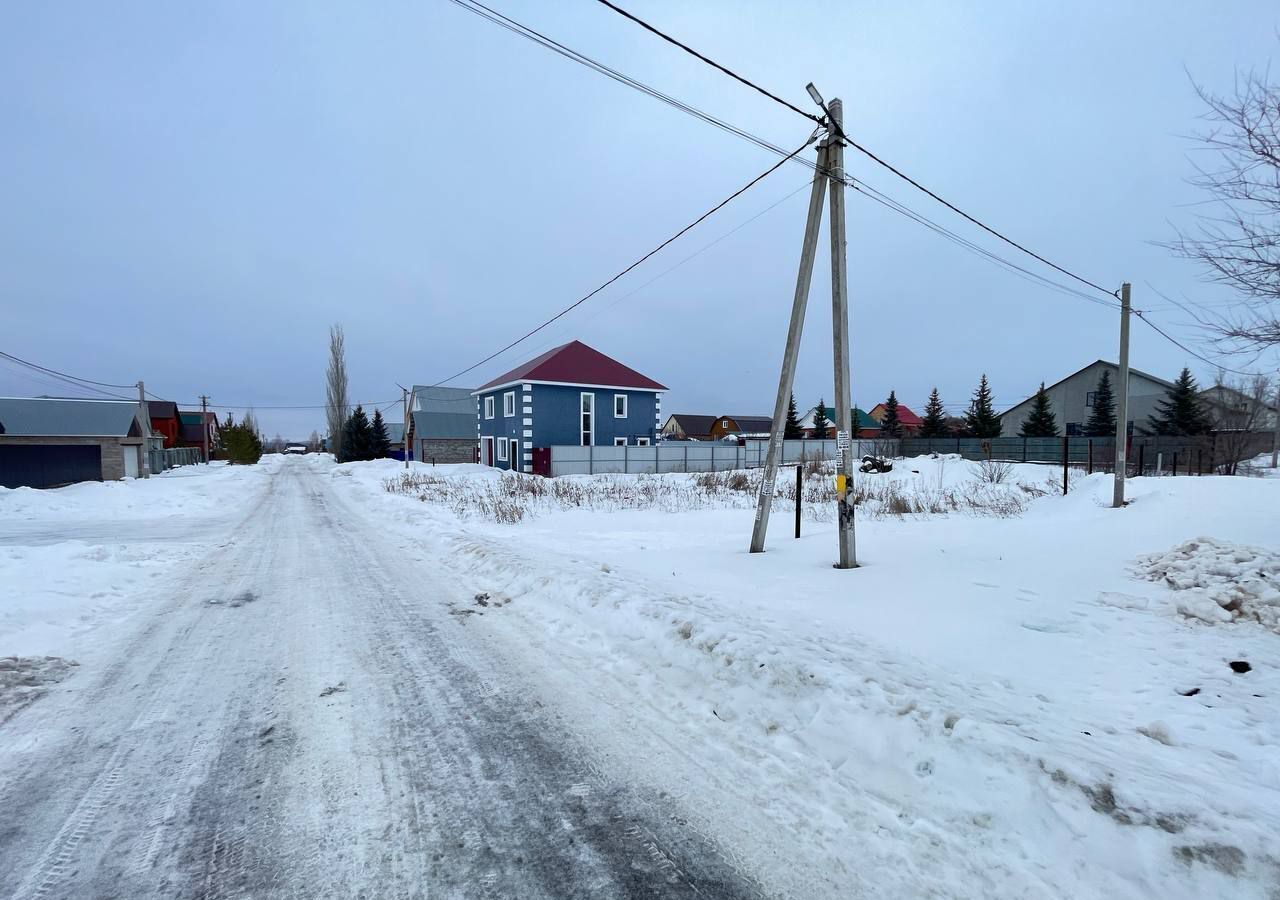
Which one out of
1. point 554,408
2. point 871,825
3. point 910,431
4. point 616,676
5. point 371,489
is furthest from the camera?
point 910,431

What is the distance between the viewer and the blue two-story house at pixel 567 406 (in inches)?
A: 1273

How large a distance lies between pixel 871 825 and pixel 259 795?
3.17m

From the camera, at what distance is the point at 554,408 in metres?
32.8

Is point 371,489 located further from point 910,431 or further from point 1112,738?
point 910,431

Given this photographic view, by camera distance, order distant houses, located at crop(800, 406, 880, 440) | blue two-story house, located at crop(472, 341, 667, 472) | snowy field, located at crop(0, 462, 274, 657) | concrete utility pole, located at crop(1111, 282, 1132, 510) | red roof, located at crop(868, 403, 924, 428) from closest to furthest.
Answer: snowy field, located at crop(0, 462, 274, 657) → concrete utility pole, located at crop(1111, 282, 1132, 510) → blue two-story house, located at crop(472, 341, 667, 472) → distant houses, located at crop(800, 406, 880, 440) → red roof, located at crop(868, 403, 924, 428)

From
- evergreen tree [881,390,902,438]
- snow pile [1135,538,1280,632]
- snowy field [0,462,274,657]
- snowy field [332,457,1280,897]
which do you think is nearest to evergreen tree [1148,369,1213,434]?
evergreen tree [881,390,902,438]

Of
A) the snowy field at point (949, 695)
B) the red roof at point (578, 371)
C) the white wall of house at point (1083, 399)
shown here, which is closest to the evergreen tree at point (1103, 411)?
the white wall of house at point (1083, 399)

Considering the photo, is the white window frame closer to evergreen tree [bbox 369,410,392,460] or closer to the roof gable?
the roof gable

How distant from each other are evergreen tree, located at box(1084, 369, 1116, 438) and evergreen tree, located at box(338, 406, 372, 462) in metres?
65.1

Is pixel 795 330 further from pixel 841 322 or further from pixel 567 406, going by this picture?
pixel 567 406

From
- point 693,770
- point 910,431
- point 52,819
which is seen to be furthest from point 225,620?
point 910,431

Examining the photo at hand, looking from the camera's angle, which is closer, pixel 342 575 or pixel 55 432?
pixel 342 575

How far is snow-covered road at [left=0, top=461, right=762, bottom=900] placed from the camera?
7.89 ft

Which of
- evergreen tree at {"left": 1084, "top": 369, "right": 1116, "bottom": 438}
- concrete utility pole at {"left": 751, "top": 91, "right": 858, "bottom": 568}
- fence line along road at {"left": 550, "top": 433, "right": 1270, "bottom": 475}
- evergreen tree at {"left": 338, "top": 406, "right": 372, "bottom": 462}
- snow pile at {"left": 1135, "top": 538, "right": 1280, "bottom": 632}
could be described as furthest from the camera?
evergreen tree at {"left": 338, "top": 406, "right": 372, "bottom": 462}
